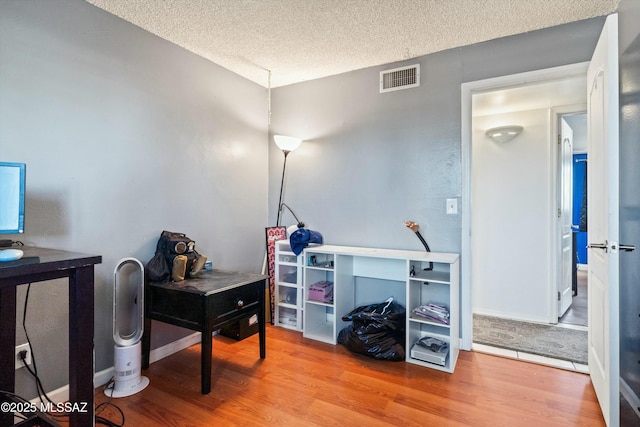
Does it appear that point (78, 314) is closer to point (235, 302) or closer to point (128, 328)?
point (235, 302)

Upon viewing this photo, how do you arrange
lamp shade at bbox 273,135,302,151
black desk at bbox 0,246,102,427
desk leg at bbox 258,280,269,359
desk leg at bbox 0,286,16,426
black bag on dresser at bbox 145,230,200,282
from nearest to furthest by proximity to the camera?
black desk at bbox 0,246,102,427, desk leg at bbox 0,286,16,426, black bag on dresser at bbox 145,230,200,282, desk leg at bbox 258,280,269,359, lamp shade at bbox 273,135,302,151

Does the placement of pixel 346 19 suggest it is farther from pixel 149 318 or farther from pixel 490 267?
pixel 490 267

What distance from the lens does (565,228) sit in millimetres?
3371

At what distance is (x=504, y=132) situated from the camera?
127 inches

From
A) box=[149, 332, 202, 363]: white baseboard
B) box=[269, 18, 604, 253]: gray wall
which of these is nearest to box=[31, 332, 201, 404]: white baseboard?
box=[149, 332, 202, 363]: white baseboard

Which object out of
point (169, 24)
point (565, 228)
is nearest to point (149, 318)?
point (169, 24)

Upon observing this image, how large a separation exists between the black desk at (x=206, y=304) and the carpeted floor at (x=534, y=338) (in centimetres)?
188

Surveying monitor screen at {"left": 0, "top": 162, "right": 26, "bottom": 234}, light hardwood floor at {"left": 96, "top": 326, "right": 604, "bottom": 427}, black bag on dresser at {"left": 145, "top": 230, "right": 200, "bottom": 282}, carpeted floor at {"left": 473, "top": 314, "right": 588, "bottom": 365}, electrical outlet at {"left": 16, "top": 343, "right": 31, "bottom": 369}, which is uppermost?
monitor screen at {"left": 0, "top": 162, "right": 26, "bottom": 234}

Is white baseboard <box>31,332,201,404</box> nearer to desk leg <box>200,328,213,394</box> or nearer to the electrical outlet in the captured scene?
the electrical outlet

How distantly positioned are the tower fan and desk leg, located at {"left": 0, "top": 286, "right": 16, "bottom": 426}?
0.46 meters

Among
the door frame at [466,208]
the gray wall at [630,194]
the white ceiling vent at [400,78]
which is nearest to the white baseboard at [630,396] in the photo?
the gray wall at [630,194]

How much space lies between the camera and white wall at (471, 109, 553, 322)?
316 cm

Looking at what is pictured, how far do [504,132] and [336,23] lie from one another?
6.70 feet

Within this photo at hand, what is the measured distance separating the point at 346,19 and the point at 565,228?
301cm
